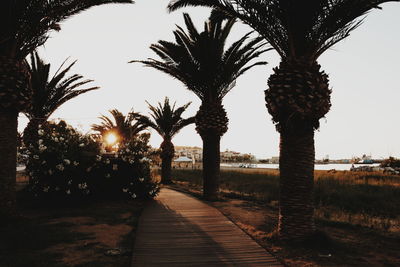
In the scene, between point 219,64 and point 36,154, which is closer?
point 36,154

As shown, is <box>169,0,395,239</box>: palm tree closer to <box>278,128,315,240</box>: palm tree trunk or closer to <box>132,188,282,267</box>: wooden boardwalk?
<box>278,128,315,240</box>: palm tree trunk

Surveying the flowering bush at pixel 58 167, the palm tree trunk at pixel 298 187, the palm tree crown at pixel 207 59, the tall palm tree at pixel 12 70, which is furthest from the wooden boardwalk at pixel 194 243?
the palm tree crown at pixel 207 59

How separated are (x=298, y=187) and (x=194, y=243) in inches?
89.3

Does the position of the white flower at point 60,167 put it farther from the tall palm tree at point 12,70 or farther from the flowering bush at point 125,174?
the tall palm tree at point 12,70

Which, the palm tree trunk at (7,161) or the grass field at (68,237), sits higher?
the palm tree trunk at (7,161)

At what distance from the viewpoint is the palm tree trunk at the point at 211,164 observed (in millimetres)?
11430

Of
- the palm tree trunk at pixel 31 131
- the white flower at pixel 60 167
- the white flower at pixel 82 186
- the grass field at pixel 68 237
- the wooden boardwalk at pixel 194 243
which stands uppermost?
the palm tree trunk at pixel 31 131

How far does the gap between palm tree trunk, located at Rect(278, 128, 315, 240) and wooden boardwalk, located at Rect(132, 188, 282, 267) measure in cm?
85

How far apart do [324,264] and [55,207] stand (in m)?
7.52

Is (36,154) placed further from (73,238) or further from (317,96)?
(317,96)

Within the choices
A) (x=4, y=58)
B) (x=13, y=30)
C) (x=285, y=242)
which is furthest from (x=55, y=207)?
(x=285, y=242)

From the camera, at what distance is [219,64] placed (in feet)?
37.5

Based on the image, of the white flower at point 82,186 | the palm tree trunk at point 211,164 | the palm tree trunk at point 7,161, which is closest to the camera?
the palm tree trunk at point 7,161

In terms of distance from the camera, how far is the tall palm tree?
6.14 m
